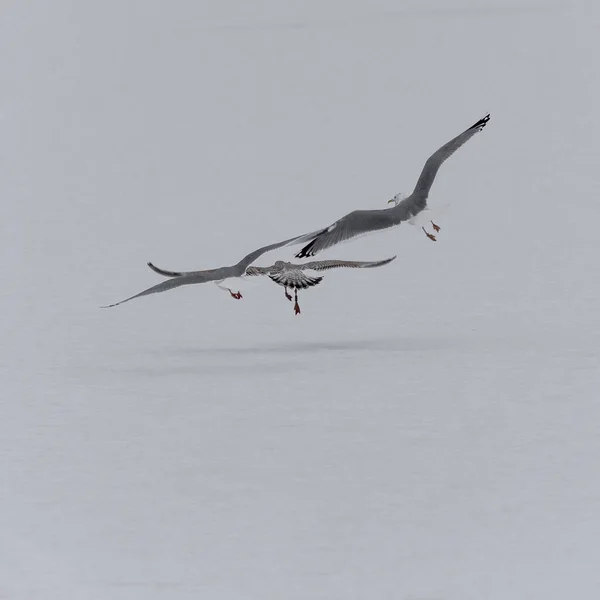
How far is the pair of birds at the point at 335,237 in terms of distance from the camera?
10.8 meters

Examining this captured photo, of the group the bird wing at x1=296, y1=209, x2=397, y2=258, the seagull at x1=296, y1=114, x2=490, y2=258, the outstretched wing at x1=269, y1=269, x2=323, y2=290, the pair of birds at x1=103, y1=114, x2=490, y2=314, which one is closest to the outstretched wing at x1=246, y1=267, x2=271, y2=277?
the pair of birds at x1=103, y1=114, x2=490, y2=314

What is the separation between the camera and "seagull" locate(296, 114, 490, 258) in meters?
10.8

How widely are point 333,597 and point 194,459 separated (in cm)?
253

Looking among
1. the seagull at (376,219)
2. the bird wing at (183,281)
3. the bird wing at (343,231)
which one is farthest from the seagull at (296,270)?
the bird wing at (343,231)

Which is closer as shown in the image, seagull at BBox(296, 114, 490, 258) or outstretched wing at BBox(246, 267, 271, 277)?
seagull at BBox(296, 114, 490, 258)

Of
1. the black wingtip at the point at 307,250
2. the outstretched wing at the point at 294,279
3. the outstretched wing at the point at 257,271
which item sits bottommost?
the outstretched wing at the point at 294,279

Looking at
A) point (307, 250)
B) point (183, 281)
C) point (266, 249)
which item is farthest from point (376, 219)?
point (183, 281)

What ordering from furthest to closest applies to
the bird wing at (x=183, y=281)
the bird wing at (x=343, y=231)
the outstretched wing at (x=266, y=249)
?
1. the bird wing at (x=183, y=281)
2. the outstretched wing at (x=266, y=249)
3. the bird wing at (x=343, y=231)

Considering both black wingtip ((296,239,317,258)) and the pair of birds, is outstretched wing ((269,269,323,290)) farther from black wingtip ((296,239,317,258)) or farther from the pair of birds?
black wingtip ((296,239,317,258))

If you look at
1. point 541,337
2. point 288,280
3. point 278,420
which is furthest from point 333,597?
point 541,337

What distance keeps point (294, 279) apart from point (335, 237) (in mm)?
1099

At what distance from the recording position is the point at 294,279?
11.8 meters

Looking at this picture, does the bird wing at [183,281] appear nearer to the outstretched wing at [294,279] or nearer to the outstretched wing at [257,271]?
the outstretched wing at [257,271]

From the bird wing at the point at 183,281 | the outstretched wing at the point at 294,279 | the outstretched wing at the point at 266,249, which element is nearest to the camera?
the outstretched wing at the point at 266,249
